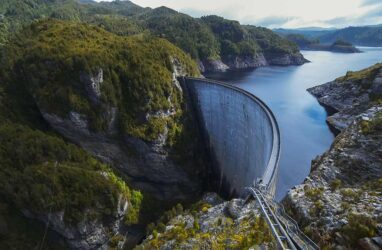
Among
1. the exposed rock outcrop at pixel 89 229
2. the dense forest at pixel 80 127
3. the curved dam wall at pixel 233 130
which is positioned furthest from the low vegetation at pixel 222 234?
the dense forest at pixel 80 127

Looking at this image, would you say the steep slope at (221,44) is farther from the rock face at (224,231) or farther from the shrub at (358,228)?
the shrub at (358,228)

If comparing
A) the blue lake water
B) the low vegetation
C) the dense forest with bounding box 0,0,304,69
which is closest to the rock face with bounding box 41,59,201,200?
the blue lake water

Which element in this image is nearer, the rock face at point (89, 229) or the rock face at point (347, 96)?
the rock face at point (89, 229)

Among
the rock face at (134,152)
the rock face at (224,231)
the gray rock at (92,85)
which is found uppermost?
the gray rock at (92,85)

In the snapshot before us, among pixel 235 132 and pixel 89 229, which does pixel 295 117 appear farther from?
pixel 89 229

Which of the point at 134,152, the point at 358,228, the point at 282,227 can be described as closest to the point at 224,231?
the point at 282,227

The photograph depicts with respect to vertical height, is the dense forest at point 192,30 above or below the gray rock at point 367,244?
above
